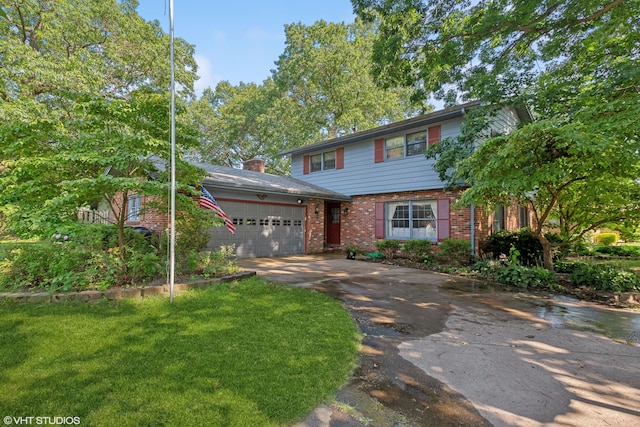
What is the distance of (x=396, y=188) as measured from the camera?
11.9m

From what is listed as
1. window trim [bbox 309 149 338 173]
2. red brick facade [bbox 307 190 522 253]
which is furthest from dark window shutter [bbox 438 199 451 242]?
window trim [bbox 309 149 338 173]

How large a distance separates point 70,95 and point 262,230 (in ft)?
24.6

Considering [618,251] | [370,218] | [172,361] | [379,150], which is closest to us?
[172,361]

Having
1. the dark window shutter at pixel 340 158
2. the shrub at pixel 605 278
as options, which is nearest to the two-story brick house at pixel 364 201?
the dark window shutter at pixel 340 158

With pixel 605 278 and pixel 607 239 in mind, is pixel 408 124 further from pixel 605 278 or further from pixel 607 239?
pixel 607 239

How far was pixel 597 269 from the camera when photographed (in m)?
6.68

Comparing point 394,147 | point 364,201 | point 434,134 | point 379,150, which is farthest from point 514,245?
point 379,150

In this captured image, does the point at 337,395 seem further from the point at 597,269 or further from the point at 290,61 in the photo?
the point at 290,61

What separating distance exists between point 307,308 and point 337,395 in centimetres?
225

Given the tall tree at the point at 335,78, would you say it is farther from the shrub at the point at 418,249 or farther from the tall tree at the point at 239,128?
the shrub at the point at 418,249

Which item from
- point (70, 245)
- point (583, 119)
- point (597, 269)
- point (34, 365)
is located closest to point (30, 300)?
point (70, 245)

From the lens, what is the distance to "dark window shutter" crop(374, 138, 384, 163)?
12.3 m

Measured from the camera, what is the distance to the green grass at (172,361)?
220 cm

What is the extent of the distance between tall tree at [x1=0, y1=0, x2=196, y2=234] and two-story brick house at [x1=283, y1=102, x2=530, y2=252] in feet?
26.9
